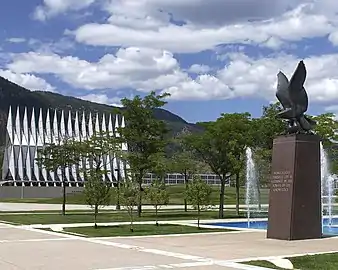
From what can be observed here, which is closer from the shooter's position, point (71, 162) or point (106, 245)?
point (106, 245)

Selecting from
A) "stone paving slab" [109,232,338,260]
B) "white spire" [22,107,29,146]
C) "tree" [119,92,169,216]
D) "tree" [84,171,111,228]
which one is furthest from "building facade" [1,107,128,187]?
"stone paving slab" [109,232,338,260]

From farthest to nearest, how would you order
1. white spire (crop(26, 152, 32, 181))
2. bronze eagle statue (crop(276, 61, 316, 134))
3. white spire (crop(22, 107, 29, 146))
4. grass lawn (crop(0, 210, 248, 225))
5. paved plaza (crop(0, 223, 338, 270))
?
white spire (crop(22, 107, 29, 146)) < white spire (crop(26, 152, 32, 181)) < grass lawn (crop(0, 210, 248, 225)) < bronze eagle statue (crop(276, 61, 316, 134)) < paved plaza (crop(0, 223, 338, 270))

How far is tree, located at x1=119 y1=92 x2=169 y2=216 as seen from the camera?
40.7 m

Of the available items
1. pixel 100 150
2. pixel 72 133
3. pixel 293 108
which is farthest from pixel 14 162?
pixel 293 108

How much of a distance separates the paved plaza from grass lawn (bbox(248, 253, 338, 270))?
0.83m

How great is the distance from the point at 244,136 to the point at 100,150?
15308 mm

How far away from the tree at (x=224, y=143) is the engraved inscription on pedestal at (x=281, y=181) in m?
15.4

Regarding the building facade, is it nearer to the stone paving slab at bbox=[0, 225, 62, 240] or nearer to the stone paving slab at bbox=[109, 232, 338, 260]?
the stone paving slab at bbox=[0, 225, 62, 240]

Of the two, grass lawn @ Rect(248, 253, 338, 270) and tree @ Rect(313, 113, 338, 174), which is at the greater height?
tree @ Rect(313, 113, 338, 174)

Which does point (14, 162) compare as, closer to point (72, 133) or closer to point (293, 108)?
point (72, 133)

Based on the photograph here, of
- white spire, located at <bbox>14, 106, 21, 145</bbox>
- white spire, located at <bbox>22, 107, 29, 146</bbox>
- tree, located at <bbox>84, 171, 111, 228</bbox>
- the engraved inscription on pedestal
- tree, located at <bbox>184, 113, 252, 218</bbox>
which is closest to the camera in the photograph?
the engraved inscription on pedestal

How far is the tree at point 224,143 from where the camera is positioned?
39.6 meters

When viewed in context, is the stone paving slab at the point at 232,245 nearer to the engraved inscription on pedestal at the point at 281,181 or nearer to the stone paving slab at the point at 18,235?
the engraved inscription on pedestal at the point at 281,181

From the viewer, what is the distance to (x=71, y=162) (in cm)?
4484
